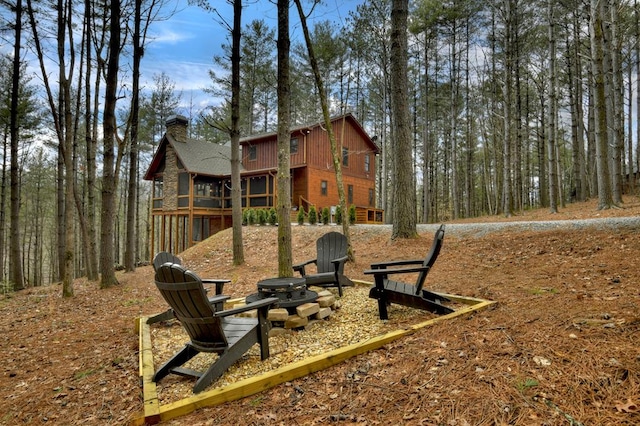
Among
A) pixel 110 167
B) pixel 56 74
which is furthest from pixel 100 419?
pixel 56 74

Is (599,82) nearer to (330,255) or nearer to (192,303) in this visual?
(330,255)

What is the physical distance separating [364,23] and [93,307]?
628 inches

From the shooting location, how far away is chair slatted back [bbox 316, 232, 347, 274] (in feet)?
18.5

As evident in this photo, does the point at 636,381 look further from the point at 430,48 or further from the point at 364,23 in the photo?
the point at 430,48

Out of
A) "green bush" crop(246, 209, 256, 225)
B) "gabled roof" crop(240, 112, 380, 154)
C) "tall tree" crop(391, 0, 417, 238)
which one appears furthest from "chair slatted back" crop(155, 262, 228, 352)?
"gabled roof" crop(240, 112, 380, 154)

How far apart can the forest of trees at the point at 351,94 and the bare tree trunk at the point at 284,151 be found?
2440mm

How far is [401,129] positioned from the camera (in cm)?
870

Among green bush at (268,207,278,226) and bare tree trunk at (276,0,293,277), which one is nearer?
bare tree trunk at (276,0,293,277)

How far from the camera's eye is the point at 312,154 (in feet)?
62.9

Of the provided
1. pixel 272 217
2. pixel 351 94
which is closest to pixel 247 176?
pixel 272 217

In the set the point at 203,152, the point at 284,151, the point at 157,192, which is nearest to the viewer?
the point at 284,151

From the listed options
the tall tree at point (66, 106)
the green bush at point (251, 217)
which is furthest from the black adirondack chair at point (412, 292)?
the green bush at point (251, 217)

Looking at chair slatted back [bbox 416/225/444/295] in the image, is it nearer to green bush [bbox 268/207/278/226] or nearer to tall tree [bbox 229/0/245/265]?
tall tree [bbox 229/0/245/265]

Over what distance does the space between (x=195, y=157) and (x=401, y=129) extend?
573 inches
